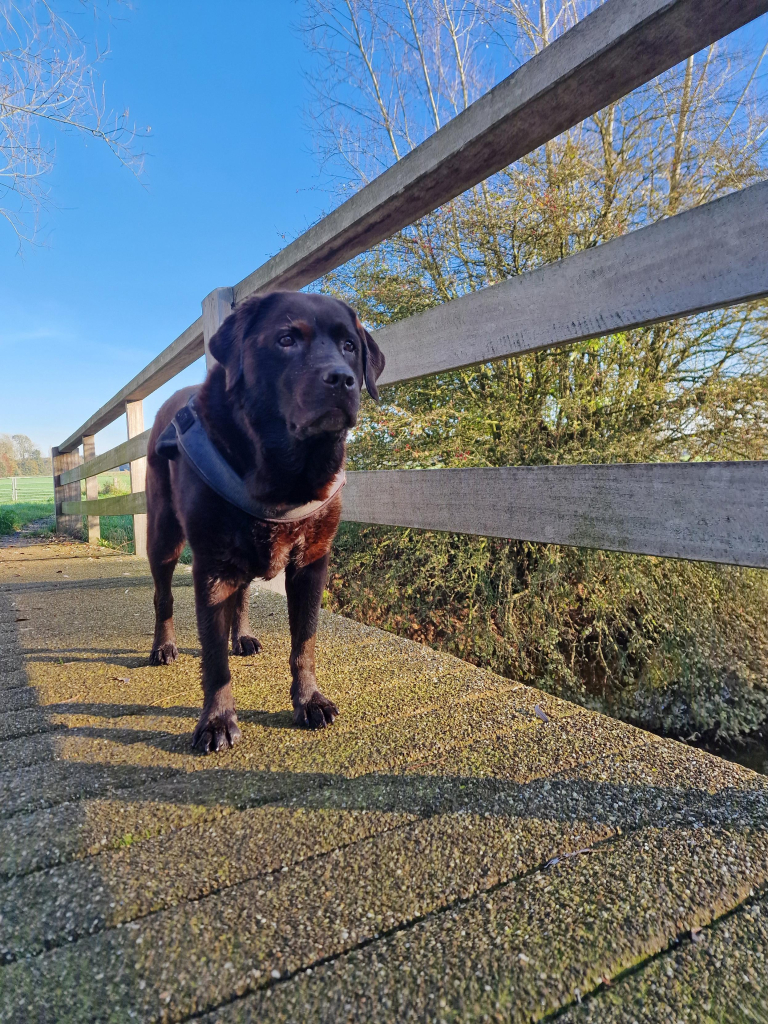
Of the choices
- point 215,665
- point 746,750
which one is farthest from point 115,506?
point 746,750

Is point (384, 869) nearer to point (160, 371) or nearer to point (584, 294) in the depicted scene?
point (584, 294)

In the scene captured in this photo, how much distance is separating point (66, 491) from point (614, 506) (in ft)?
31.9

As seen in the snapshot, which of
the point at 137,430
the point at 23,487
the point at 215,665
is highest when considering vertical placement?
the point at 23,487

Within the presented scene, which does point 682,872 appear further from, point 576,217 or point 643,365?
point 576,217

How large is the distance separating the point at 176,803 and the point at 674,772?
100cm

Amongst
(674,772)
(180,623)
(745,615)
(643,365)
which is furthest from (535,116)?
(745,615)

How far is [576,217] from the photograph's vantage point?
4.49 m

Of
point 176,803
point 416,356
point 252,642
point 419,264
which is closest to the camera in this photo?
point 176,803

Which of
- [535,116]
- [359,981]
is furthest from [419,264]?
[359,981]

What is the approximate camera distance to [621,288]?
1475mm

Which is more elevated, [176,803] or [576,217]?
[576,217]

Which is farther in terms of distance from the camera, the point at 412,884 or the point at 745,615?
the point at 745,615

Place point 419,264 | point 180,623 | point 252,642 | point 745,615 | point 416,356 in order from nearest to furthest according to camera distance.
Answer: point 416,356 < point 252,642 < point 180,623 < point 745,615 < point 419,264

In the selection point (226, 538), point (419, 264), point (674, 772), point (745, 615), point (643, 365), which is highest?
point (419, 264)
